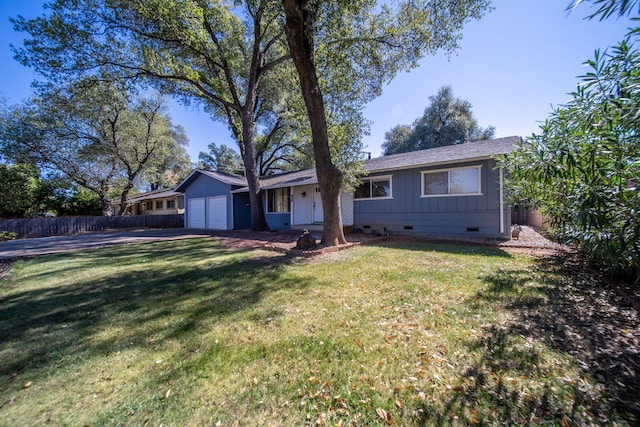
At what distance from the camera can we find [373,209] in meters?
11.6

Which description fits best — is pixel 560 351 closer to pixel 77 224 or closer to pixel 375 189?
pixel 375 189

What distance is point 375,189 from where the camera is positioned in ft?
38.2

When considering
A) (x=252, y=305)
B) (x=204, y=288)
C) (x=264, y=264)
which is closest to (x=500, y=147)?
(x=264, y=264)

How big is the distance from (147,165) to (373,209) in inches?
863

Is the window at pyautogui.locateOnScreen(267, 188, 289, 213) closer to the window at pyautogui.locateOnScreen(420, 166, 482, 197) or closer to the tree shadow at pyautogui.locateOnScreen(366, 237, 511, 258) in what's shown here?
the tree shadow at pyautogui.locateOnScreen(366, 237, 511, 258)

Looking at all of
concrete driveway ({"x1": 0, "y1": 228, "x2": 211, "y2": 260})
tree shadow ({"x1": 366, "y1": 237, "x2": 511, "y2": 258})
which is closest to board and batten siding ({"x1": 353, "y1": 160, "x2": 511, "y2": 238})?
tree shadow ({"x1": 366, "y1": 237, "x2": 511, "y2": 258})

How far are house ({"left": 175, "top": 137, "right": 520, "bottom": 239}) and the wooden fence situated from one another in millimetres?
12712

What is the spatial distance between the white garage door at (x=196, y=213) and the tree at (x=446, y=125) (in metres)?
23.7

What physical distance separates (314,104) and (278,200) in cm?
921

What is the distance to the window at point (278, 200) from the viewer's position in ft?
51.0

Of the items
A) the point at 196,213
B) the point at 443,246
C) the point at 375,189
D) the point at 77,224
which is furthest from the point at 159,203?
the point at 443,246

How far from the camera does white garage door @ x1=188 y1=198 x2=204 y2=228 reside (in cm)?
1922

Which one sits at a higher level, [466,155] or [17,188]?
[17,188]

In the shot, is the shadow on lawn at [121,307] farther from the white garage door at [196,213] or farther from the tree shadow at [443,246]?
the white garage door at [196,213]
